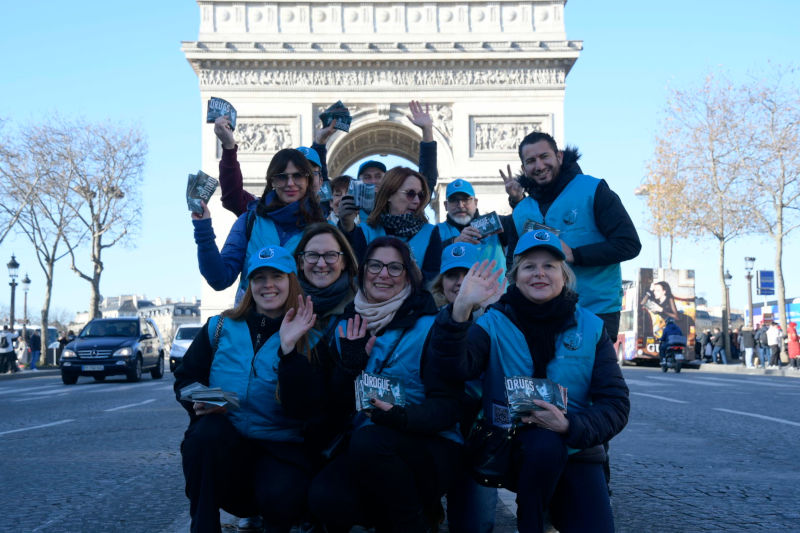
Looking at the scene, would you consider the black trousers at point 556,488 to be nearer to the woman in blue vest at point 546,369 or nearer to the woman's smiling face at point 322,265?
the woman in blue vest at point 546,369

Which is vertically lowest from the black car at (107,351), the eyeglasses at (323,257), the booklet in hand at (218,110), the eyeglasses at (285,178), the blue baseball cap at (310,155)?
the black car at (107,351)

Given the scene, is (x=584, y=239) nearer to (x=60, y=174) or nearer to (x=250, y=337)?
(x=250, y=337)

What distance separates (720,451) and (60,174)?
3479 centimetres

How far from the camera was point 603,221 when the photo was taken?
462cm

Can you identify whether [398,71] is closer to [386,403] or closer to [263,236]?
[263,236]

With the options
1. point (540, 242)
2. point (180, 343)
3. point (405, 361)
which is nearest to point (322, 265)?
point (405, 361)

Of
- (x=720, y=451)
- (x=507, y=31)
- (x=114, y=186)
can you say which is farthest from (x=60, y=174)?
(x=720, y=451)

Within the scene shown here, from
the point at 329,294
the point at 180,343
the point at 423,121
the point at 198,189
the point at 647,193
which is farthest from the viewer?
the point at 647,193

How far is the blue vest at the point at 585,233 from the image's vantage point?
15.1 feet

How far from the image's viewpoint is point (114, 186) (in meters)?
38.9

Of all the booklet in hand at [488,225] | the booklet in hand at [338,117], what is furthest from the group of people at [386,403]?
the booklet in hand at [338,117]

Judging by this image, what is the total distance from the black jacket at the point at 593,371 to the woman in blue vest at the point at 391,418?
0.37 ft

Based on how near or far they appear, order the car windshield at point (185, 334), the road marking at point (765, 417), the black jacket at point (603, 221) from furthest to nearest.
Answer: the car windshield at point (185, 334) → the road marking at point (765, 417) → the black jacket at point (603, 221)

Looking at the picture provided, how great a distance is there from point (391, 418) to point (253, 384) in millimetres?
613
